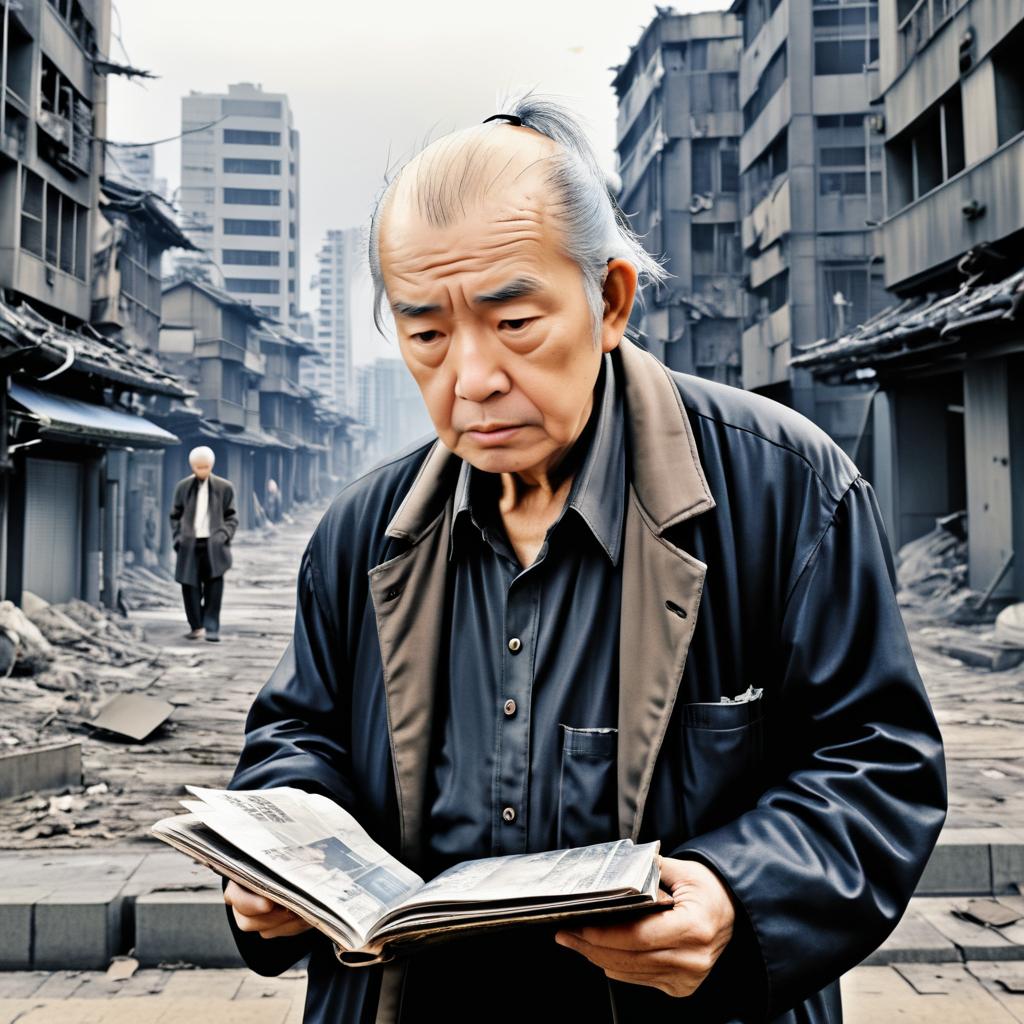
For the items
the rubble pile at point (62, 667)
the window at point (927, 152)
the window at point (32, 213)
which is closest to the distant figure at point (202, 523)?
the rubble pile at point (62, 667)

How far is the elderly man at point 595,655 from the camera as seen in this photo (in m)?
1.50

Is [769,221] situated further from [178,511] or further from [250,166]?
[250,166]

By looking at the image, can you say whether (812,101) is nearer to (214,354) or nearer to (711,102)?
(711,102)

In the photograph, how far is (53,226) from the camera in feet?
48.0

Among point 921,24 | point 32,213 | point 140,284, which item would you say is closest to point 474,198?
point 32,213

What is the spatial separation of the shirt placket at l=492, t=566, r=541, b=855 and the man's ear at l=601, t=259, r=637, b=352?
1.36 feet

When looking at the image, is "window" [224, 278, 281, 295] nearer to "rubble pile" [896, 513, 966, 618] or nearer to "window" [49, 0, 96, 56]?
"window" [49, 0, 96, 56]

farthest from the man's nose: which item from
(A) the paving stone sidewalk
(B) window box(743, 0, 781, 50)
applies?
(B) window box(743, 0, 781, 50)

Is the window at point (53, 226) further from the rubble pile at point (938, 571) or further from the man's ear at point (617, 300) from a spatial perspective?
the man's ear at point (617, 300)

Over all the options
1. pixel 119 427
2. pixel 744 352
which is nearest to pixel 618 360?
pixel 119 427

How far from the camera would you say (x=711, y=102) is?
112 feet

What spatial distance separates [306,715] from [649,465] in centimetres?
77

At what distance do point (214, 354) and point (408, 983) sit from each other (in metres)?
33.7

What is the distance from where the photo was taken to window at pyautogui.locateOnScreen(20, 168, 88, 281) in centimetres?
1367
